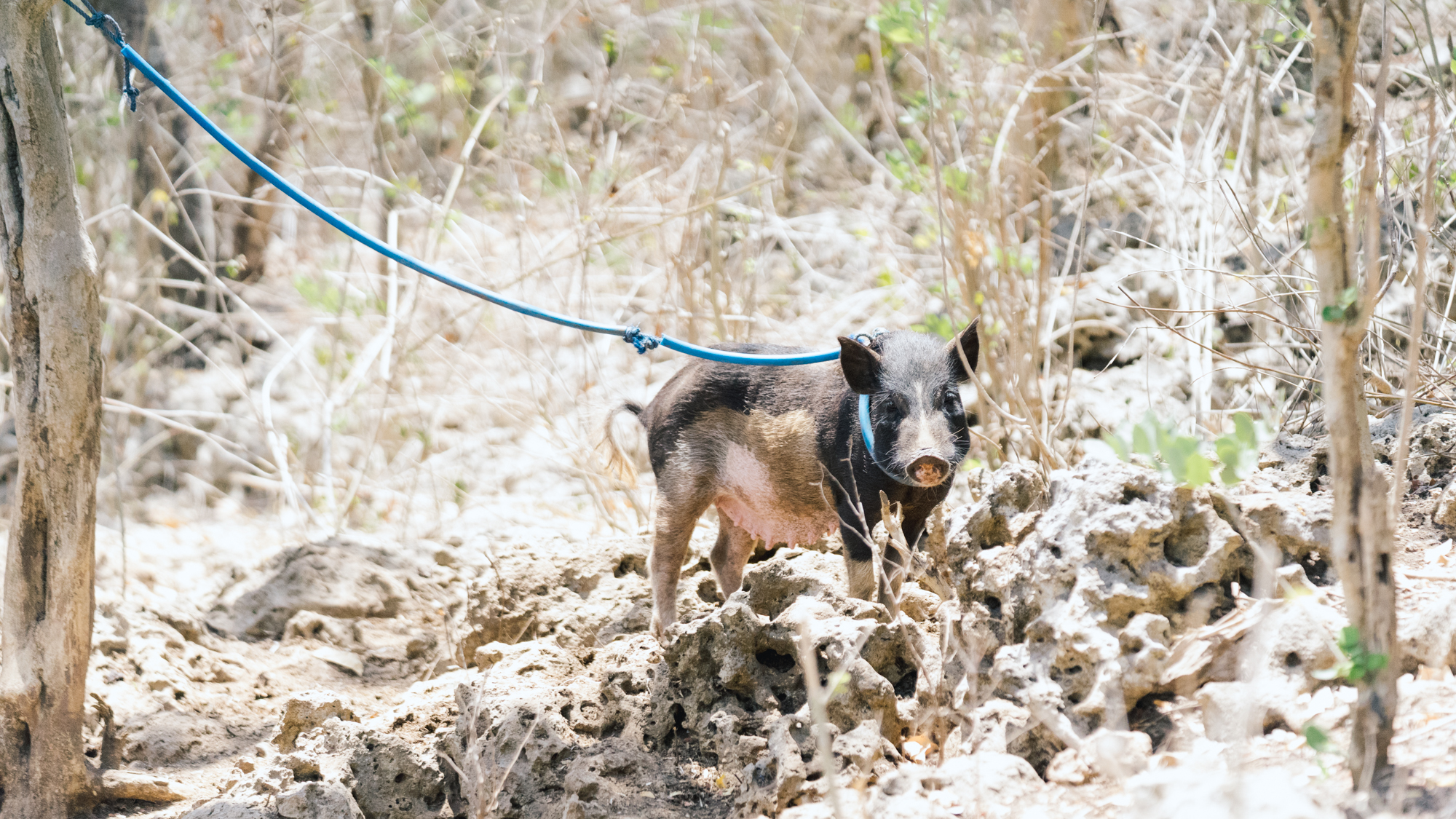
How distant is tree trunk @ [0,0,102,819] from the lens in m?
3.56

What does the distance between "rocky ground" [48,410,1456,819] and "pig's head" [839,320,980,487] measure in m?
0.21

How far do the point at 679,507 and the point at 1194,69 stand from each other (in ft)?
16.7

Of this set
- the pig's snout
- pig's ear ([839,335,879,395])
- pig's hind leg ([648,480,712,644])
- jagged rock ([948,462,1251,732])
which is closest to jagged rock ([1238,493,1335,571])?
jagged rock ([948,462,1251,732])

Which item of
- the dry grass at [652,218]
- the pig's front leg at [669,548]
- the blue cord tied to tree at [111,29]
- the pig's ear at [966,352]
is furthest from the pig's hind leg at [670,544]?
the blue cord tied to tree at [111,29]

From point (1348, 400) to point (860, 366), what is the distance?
1.70 m

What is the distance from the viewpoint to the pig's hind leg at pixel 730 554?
4785 millimetres

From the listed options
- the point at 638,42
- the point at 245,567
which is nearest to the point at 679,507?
the point at 245,567

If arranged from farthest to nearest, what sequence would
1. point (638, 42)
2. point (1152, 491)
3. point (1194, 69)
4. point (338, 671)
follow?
point (638, 42) → point (1194, 69) → point (338, 671) → point (1152, 491)

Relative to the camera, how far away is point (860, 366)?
385cm

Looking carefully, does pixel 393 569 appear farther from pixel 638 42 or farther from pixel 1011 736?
pixel 638 42

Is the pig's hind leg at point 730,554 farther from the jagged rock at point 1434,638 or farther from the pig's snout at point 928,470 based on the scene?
the jagged rock at point 1434,638

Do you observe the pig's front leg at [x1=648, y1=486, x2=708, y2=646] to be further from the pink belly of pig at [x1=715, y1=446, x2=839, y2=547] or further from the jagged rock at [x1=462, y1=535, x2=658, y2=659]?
the jagged rock at [x1=462, y1=535, x2=658, y2=659]

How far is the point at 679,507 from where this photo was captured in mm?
4484

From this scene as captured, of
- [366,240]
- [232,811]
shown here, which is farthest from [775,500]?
[232,811]
